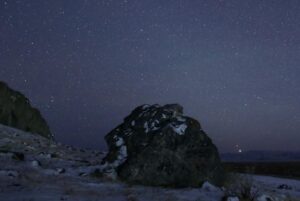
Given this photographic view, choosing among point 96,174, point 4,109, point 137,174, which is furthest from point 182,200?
point 4,109

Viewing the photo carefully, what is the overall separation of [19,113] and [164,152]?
28962 millimetres

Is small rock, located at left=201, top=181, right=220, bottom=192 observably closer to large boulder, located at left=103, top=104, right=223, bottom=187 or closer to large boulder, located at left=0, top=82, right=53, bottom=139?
large boulder, located at left=103, top=104, right=223, bottom=187

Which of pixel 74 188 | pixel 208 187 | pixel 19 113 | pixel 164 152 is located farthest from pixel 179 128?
pixel 19 113

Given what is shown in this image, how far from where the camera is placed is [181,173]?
47.7 feet

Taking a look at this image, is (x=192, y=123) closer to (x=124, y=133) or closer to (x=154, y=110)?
(x=154, y=110)

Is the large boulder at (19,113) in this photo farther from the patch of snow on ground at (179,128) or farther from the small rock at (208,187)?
the small rock at (208,187)

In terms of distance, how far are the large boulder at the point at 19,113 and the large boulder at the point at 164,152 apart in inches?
952

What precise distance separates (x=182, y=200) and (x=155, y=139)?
4585 millimetres

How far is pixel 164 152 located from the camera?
14898 millimetres

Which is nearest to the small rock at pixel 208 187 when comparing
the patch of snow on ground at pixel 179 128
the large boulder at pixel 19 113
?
the patch of snow on ground at pixel 179 128

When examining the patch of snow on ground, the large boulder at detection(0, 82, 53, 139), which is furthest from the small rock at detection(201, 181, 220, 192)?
the large boulder at detection(0, 82, 53, 139)

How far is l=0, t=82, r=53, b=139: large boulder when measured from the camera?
126ft

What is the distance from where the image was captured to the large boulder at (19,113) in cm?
3850

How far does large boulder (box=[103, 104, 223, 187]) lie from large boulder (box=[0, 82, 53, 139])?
79.4 feet
